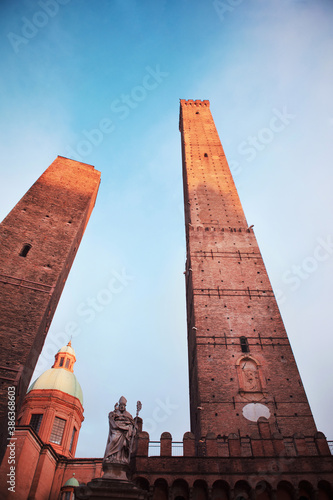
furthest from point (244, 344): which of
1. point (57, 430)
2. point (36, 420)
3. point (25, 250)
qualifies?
point (36, 420)

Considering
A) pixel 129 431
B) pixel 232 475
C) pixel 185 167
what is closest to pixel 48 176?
pixel 185 167

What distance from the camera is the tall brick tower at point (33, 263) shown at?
436 inches

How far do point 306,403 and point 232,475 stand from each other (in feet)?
14.9

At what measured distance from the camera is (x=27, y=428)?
1558 cm

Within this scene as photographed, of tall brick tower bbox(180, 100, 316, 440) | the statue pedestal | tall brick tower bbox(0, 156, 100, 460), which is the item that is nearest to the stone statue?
the statue pedestal

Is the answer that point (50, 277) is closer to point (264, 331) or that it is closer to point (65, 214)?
point (65, 214)

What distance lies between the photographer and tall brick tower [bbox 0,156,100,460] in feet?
36.3

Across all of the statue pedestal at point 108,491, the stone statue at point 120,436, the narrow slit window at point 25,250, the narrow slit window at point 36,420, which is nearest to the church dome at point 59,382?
the narrow slit window at point 36,420

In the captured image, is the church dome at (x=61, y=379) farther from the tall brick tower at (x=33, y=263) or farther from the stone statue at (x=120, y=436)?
the stone statue at (x=120, y=436)

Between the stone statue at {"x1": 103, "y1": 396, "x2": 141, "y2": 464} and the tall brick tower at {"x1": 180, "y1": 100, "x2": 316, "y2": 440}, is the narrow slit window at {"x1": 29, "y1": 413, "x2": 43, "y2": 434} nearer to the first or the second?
the tall brick tower at {"x1": 180, "y1": 100, "x2": 316, "y2": 440}

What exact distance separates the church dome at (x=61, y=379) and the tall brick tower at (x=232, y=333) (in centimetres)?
1088

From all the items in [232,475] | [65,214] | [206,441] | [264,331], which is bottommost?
[232,475]

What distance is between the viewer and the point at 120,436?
26.5ft

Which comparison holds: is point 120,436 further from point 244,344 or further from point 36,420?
point 36,420
